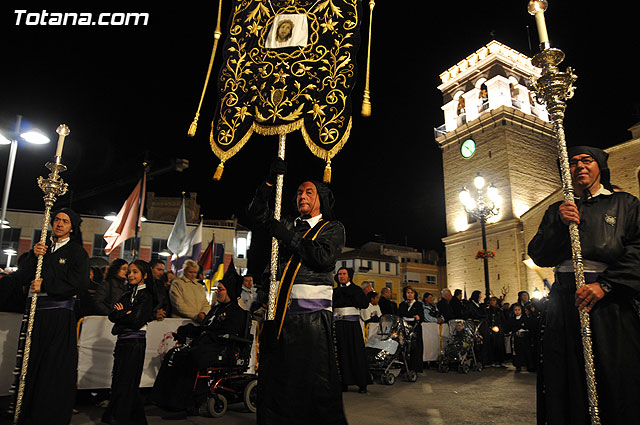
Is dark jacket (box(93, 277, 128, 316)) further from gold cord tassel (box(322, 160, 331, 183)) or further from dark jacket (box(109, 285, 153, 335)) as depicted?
gold cord tassel (box(322, 160, 331, 183))

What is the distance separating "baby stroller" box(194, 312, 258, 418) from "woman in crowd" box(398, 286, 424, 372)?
5156 mm

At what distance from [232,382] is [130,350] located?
4.69ft

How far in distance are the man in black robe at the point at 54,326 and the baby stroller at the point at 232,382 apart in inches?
63.7

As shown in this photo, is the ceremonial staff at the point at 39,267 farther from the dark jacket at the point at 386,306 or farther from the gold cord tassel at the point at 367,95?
the dark jacket at the point at 386,306

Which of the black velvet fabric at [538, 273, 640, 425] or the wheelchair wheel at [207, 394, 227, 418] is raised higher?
the black velvet fabric at [538, 273, 640, 425]

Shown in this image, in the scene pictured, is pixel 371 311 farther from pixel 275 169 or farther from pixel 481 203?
pixel 481 203

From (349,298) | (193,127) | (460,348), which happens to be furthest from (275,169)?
(460,348)

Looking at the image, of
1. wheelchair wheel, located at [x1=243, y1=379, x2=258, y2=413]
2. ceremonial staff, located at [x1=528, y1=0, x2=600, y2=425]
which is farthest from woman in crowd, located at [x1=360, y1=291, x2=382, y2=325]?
ceremonial staff, located at [x1=528, y1=0, x2=600, y2=425]

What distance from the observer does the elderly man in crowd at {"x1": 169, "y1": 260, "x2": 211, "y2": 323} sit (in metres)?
7.15

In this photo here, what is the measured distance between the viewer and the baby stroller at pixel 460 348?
10980mm

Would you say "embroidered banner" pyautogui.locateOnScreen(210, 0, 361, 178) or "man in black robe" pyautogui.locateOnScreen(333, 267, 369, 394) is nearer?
"embroidered banner" pyautogui.locateOnScreen(210, 0, 361, 178)

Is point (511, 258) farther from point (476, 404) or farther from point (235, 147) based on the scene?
point (235, 147)

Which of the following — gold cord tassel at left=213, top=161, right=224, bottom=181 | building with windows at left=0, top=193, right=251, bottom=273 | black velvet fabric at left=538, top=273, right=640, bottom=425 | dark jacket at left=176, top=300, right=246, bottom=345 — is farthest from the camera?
building with windows at left=0, top=193, right=251, bottom=273

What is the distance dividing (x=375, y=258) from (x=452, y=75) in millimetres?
23328
